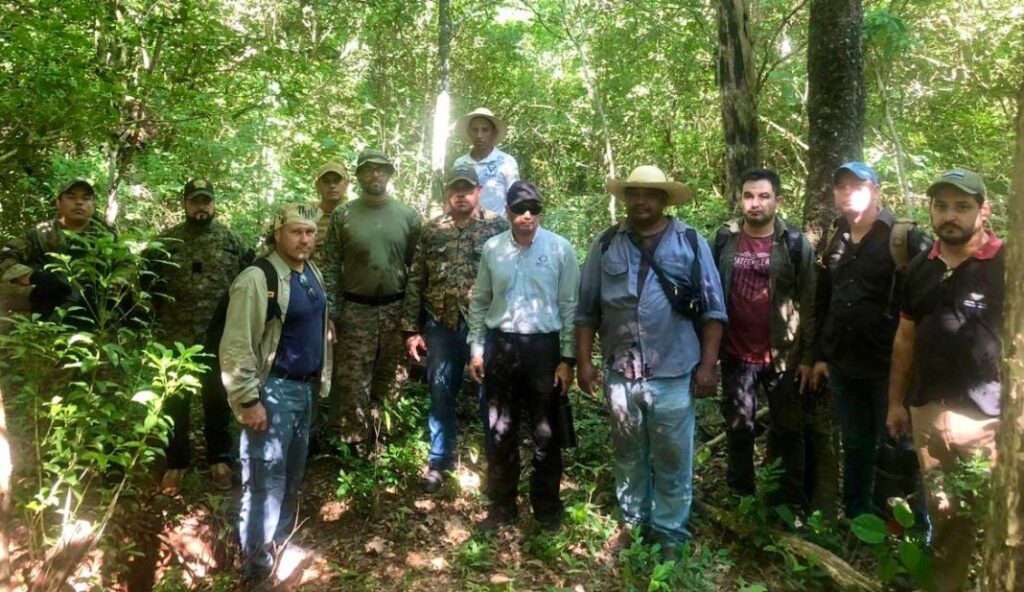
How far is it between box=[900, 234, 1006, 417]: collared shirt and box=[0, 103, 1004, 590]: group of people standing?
11 mm

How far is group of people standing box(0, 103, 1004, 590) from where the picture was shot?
144 inches

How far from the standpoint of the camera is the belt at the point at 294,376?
13.1 feet

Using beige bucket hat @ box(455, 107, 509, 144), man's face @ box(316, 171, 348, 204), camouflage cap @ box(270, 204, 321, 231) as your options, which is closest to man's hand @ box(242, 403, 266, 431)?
camouflage cap @ box(270, 204, 321, 231)

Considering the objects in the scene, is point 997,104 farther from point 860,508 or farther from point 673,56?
point 860,508

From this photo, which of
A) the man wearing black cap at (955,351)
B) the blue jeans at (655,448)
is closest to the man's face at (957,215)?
the man wearing black cap at (955,351)

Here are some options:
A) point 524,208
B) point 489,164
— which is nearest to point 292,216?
point 524,208

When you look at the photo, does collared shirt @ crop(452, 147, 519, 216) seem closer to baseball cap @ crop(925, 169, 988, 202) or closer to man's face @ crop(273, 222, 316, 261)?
man's face @ crop(273, 222, 316, 261)

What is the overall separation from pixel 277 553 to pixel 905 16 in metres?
10.6

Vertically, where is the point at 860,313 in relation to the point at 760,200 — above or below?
below

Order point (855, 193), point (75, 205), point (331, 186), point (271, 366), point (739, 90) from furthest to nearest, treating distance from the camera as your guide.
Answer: point (739, 90) → point (331, 186) → point (75, 205) → point (855, 193) → point (271, 366)

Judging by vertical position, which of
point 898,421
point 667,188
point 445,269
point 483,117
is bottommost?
point 898,421

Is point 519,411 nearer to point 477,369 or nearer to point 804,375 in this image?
point 477,369

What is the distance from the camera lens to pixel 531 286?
442 centimetres

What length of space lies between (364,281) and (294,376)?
4.40 ft
